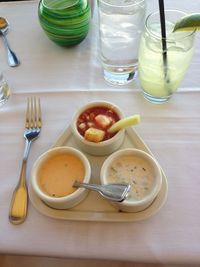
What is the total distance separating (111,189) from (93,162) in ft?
0.34

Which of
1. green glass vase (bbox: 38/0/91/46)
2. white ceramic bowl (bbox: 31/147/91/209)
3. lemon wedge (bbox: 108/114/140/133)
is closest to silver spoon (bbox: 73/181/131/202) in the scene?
white ceramic bowl (bbox: 31/147/91/209)

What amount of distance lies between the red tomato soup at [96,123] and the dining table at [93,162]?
6 centimetres

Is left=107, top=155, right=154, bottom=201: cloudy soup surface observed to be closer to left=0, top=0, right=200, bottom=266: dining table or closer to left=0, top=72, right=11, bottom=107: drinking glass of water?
left=0, top=0, right=200, bottom=266: dining table

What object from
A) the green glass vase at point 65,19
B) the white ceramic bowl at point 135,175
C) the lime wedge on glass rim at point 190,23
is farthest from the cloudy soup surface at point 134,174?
the green glass vase at point 65,19

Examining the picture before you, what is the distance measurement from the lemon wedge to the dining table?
6cm

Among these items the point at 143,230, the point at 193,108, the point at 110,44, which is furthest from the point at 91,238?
the point at 110,44

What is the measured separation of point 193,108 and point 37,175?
388 millimetres

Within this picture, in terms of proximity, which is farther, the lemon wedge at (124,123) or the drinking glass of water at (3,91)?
the drinking glass of water at (3,91)

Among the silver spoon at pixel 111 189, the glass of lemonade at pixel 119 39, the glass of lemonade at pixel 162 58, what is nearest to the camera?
the silver spoon at pixel 111 189

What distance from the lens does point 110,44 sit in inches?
31.4

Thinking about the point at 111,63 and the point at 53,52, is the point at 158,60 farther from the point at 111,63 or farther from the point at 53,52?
the point at 53,52

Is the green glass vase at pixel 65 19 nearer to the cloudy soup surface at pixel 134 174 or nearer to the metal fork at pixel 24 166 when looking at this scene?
the metal fork at pixel 24 166

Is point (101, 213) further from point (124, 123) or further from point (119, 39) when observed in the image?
point (119, 39)

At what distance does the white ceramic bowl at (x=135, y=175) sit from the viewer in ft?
1.78
